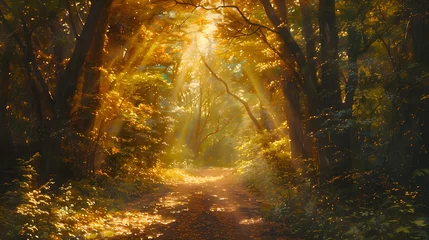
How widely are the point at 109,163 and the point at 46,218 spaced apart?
9609mm

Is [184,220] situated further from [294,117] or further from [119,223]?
[294,117]

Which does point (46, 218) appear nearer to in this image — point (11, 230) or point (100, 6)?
point (11, 230)

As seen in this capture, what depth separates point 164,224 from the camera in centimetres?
1162

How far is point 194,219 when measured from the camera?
1244 centimetres

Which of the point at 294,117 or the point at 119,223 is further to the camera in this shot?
the point at 294,117

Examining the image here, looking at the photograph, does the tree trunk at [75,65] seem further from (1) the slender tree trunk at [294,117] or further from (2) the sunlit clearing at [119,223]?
(1) the slender tree trunk at [294,117]

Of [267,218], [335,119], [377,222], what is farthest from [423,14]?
[267,218]

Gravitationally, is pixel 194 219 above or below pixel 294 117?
below

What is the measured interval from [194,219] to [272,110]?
41.8 feet

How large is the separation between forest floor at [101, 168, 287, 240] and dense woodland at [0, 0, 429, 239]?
0.68 metres

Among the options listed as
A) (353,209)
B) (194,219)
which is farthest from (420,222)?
(194,219)

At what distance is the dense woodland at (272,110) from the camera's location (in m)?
10.2

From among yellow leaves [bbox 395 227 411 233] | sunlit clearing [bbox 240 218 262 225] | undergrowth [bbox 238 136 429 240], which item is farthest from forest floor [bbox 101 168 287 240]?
yellow leaves [bbox 395 227 411 233]

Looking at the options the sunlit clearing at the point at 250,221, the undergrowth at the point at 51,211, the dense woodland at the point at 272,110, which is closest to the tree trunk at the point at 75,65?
the dense woodland at the point at 272,110
